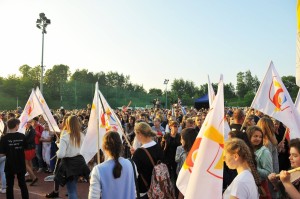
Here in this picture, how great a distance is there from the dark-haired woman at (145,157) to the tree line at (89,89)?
26.7 m

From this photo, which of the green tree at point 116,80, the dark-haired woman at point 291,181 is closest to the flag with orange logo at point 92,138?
the dark-haired woman at point 291,181

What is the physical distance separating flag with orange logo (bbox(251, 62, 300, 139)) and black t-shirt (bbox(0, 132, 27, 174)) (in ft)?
14.9

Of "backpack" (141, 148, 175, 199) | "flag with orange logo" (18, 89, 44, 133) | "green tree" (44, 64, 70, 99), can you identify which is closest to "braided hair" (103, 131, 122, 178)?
"backpack" (141, 148, 175, 199)

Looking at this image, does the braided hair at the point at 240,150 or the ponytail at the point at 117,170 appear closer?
the braided hair at the point at 240,150

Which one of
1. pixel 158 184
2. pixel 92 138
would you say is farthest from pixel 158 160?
pixel 92 138

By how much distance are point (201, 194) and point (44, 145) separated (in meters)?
9.78

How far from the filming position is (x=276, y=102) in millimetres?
6281

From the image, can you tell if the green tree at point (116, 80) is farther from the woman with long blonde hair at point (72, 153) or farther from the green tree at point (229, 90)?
the woman with long blonde hair at point (72, 153)

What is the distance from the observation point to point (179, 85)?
121312mm

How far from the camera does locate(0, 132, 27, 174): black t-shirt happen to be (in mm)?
6809

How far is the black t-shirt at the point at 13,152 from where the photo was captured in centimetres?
681

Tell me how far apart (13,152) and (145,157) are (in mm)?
3236

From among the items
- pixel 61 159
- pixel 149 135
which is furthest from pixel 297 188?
pixel 61 159

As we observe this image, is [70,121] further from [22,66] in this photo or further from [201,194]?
[22,66]
